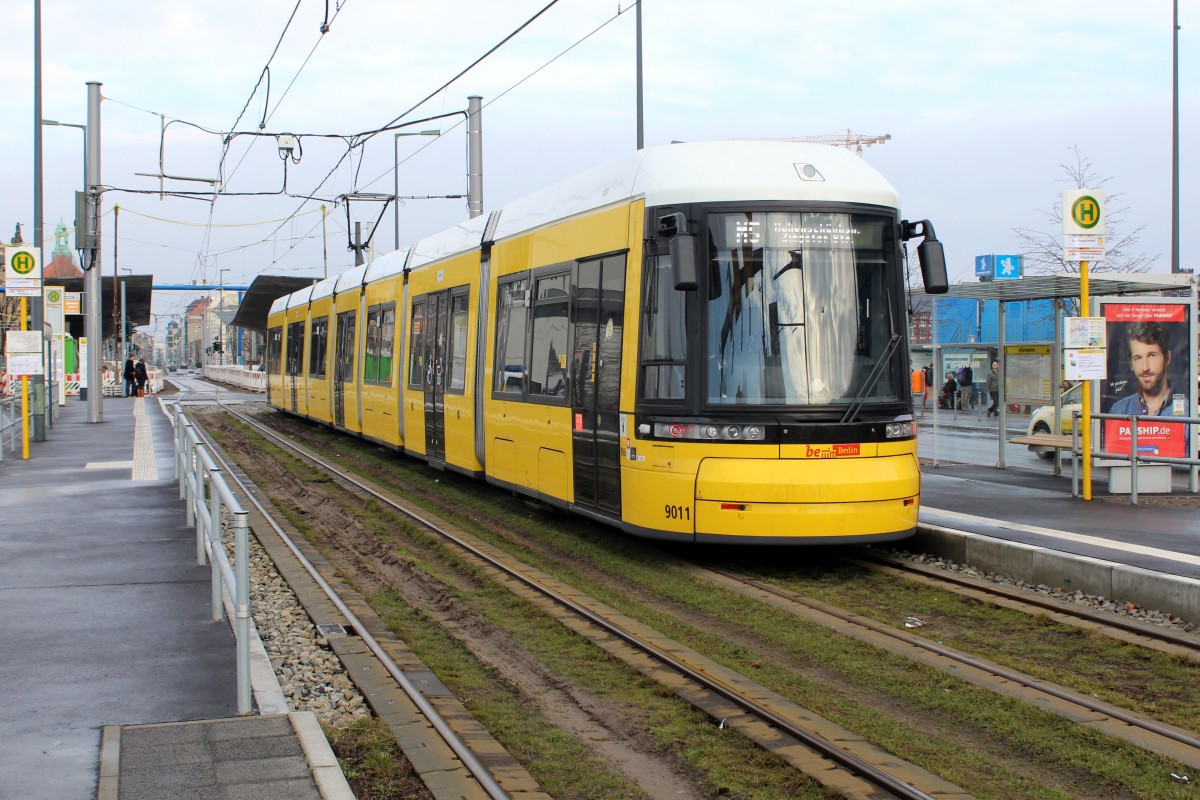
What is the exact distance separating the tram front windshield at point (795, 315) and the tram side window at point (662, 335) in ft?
0.77

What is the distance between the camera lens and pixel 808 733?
554 centimetres

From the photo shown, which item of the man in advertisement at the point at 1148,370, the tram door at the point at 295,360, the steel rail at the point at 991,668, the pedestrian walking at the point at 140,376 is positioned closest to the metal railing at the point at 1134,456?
the man in advertisement at the point at 1148,370

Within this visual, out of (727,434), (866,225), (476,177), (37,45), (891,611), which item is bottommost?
(891,611)

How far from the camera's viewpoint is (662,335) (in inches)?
384

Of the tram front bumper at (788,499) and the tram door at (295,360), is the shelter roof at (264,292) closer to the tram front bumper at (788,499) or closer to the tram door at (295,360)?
the tram door at (295,360)

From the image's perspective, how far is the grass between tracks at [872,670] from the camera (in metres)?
5.26

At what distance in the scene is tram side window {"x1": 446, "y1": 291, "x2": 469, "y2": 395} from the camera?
1509cm

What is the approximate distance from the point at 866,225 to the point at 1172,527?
4262mm

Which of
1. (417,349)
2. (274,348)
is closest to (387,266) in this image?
(417,349)

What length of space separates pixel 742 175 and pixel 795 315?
4.00ft

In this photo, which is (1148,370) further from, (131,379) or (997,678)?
(131,379)

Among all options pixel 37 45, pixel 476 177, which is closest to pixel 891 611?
pixel 476 177

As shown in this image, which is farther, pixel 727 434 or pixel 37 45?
pixel 37 45

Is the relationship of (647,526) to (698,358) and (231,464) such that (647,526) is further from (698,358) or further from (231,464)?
(231,464)
